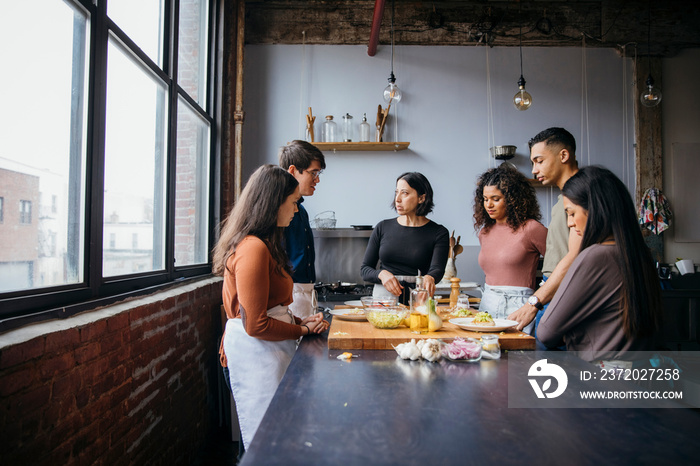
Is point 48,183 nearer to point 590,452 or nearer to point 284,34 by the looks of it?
point 590,452

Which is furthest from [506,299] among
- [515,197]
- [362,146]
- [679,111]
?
[679,111]

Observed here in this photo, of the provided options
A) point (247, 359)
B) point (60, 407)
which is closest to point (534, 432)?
point (247, 359)

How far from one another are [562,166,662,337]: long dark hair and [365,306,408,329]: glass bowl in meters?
0.81

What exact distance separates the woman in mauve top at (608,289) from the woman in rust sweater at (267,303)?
1052mm

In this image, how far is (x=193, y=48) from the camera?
4023mm

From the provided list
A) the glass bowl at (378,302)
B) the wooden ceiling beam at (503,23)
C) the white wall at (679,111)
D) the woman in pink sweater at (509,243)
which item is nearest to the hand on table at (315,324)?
the glass bowl at (378,302)

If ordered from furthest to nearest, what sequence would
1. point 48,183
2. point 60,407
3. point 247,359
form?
point 247,359
point 48,183
point 60,407

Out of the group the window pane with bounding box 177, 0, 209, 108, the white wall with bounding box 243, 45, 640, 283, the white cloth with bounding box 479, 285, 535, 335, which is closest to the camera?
the white cloth with bounding box 479, 285, 535, 335

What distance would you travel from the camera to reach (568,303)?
63.9 inches

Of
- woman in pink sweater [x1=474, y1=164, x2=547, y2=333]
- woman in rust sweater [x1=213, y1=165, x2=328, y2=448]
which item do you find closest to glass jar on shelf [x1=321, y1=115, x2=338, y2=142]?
woman in pink sweater [x1=474, y1=164, x2=547, y2=333]

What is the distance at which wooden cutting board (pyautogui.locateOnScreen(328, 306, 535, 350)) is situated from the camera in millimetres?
1833

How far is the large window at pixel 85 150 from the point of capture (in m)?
1.59

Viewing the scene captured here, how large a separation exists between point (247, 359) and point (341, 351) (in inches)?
16.1

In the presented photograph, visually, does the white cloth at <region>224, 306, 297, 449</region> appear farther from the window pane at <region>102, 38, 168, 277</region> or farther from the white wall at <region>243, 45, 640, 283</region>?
the white wall at <region>243, 45, 640, 283</region>
